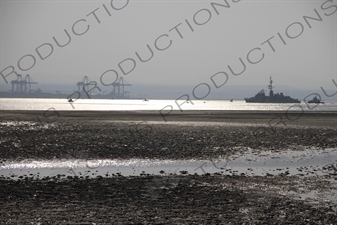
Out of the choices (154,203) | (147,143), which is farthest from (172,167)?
(147,143)

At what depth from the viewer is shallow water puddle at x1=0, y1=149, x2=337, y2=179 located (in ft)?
72.9

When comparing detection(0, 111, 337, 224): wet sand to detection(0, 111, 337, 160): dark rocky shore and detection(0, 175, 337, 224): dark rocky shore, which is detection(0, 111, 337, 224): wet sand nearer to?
detection(0, 175, 337, 224): dark rocky shore

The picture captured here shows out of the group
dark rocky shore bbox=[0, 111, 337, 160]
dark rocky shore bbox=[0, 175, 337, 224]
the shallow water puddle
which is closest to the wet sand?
dark rocky shore bbox=[0, 175, 337, 224]

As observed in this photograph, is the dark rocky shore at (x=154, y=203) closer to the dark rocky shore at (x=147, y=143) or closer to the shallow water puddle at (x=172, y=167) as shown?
the shallow water puddle at (x=172, y=167)

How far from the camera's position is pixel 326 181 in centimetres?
2012

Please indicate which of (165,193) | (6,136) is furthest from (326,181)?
(6,136)

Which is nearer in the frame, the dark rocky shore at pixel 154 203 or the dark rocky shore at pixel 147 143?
the dark rocky shore at pixel 154 203

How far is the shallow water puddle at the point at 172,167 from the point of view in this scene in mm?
22234

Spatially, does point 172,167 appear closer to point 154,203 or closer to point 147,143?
point 154,203

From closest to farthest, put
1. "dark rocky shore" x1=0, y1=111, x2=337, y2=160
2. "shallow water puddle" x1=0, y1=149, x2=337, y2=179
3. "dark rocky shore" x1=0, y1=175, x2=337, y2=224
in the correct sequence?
"dark rocky shore" x1=0, y1=175, x2=337, y2=224 < "shallow water puddle" x1=0, y1=149, x2=337, y2=179 < "dark rocky shore" x1=0, y1=111, x2=337, y2=160

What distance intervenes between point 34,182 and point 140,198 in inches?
203

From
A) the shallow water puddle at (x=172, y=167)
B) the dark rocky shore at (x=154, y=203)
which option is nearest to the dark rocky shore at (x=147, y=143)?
A: the shallow water puddle at (x=172, y=167)

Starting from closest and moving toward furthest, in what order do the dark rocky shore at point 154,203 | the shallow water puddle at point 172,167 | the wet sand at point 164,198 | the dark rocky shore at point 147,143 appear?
the dark rocky shore at point 154,203 < the wet sand at point 164,198 < the shallow water puddle at point 172,167 < the dark rocky shore at point 147,143

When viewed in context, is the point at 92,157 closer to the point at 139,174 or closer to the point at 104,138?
the point at 139,174
